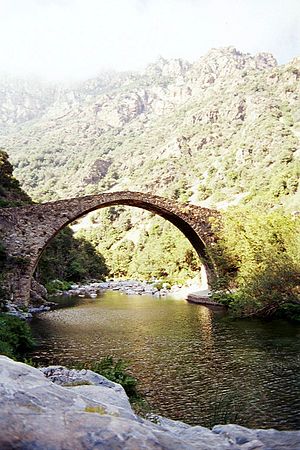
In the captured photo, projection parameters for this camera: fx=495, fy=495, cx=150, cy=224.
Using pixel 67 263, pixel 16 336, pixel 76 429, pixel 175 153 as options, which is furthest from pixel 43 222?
pixel 175 153

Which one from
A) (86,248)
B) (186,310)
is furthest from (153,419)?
(86,248)

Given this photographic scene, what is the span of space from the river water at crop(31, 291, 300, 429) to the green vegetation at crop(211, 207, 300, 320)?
2.34ft

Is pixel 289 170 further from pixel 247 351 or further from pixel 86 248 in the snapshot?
pixel 247 351

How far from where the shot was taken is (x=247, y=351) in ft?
34.9

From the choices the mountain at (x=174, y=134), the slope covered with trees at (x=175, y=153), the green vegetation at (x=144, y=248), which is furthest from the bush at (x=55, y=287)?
the mountain at (x=174, y=134)

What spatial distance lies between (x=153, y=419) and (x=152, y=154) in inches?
3385

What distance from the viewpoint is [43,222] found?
20.7 metres

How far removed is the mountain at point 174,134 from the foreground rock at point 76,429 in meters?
32.9

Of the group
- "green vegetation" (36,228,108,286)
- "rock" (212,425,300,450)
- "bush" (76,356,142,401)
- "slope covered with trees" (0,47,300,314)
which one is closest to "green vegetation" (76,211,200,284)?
"slope covered with trees" (0,47,300,314)

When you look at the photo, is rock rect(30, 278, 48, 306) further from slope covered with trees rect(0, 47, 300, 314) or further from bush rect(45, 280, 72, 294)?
slope covered with trees rect(0, 47, 300, 314)

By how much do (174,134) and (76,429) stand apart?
291 ft

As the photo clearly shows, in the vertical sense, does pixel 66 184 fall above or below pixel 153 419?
above

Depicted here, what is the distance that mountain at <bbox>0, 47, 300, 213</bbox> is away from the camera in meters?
59.3

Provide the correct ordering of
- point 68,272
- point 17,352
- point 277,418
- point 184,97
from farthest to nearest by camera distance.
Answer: point 184,97
point 68,272
point 17,352
point 277,418
